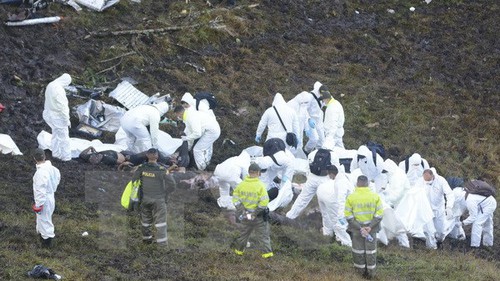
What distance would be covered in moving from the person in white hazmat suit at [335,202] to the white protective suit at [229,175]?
62.7 inches

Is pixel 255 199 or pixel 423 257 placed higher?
pixel 255 199

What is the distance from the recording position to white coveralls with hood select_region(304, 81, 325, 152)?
24.1m

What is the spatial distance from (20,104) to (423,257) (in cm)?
945

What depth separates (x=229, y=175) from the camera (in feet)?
67.9

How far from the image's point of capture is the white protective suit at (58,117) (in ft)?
71.1

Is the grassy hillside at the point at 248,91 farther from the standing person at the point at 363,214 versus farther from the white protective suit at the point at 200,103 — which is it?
the white protective suit at the point at 200,103

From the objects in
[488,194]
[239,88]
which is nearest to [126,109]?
[239,88]

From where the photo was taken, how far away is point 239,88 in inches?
1083

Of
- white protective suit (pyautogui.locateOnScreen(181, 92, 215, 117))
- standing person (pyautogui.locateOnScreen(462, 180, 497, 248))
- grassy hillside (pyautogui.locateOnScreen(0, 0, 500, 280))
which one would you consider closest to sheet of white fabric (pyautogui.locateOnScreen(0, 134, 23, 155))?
grassy hillside (pyautogui.locateOnScreen(0, 0, 500, 280))

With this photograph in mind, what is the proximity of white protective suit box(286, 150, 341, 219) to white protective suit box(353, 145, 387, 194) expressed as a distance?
2.73ft

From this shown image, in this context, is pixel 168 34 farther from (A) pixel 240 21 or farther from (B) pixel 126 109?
(B) pixel 126 109

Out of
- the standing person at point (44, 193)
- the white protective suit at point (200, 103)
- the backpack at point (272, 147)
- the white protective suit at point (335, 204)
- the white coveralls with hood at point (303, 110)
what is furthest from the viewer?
the white coveralls with hood at point (303, 110)

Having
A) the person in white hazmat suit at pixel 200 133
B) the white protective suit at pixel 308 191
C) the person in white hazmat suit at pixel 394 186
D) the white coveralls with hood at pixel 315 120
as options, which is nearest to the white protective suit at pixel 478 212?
the person in white hazmat suit at pixel 394 186

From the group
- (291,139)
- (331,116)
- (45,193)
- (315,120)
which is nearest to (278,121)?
(291,139)
